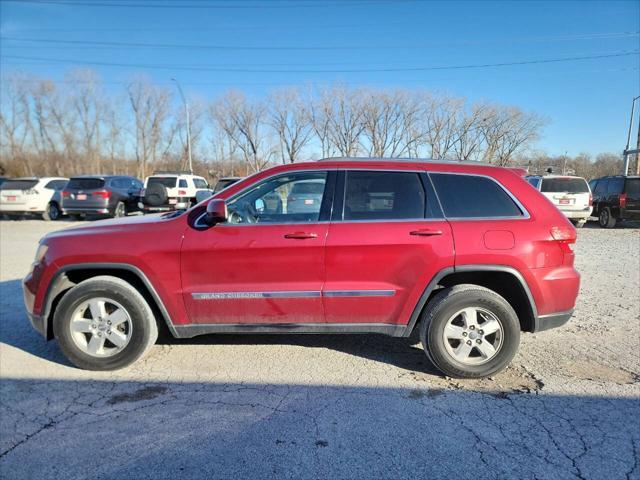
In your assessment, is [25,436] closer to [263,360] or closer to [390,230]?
[263,360]

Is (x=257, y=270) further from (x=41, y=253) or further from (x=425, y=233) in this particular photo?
(x=41, y=253)

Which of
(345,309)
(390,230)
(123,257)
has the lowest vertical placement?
(345,309)

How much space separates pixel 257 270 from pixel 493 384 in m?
2.14

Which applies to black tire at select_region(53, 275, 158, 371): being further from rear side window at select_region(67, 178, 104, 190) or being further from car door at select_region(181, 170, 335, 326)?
rear side window at select_region(67, 178, 104, 190)

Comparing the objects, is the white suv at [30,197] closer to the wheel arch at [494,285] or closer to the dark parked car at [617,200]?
the wheel arch at [494,285]

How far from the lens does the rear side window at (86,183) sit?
47.2ft

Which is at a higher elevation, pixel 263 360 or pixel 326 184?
pixel 326 184

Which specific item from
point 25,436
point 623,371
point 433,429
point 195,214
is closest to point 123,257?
point 195,214

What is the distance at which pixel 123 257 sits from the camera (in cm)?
330

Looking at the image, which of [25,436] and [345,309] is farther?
[345,309]

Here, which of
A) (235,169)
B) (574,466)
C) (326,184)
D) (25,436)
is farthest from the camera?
(235,169)

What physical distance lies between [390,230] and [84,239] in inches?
102

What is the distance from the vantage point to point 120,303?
335cm

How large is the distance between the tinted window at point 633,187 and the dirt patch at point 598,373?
40.3 ft
